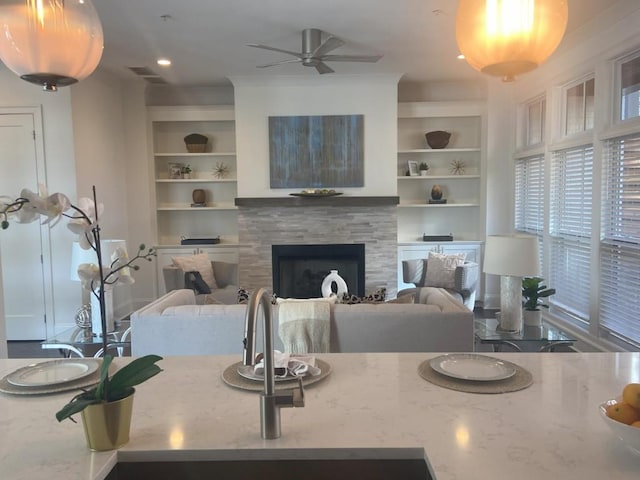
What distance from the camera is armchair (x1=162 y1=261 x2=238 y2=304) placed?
4.82 meters

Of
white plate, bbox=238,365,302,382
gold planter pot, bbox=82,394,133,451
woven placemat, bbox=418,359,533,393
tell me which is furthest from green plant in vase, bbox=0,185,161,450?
woven placemat, bbox=418,359,533,393

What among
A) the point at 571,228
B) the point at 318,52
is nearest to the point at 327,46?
the point at 318,52

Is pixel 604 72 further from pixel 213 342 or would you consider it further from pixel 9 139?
pixel 9 139

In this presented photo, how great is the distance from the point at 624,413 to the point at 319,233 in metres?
4.88

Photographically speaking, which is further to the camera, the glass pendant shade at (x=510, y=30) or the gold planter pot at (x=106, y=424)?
the glass pendant shade at (x=510, y=30)

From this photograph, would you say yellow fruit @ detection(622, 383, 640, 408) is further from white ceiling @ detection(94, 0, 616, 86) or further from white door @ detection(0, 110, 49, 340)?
white door @ detection(0, 110, 49, 340)

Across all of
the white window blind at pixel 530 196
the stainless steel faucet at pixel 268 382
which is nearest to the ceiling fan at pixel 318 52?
the white window blind at pixel 530 196

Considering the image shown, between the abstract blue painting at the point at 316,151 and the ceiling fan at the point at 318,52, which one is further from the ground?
the ceiling fan at the point at 318,52

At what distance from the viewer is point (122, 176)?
595 centimetres

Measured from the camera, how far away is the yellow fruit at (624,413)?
0.97 m

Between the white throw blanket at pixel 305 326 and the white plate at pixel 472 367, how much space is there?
1136mm

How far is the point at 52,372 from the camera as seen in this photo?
4.90ft

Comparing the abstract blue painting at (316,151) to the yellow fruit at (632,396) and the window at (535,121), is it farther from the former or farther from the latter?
the yellow fruit at (632,396)

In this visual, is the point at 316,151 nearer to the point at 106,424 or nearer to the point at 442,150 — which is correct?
the point at 442,150
